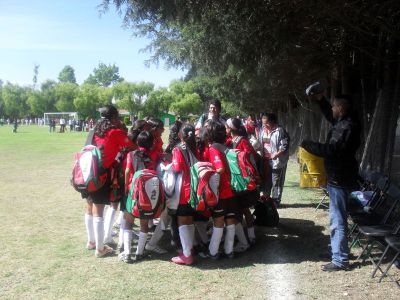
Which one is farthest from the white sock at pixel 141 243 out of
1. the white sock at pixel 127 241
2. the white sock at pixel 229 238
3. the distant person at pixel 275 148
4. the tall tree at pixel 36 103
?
the tall tree at pixel 36 103

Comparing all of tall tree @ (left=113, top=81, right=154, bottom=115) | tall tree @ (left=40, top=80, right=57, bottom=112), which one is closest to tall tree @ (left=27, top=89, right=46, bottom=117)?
tall tree @ (left=40, top=80, right=57, bottom=112)

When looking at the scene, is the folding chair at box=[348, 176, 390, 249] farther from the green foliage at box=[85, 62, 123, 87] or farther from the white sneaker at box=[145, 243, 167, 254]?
the green foliage at box=[85, 62, 123, 87]

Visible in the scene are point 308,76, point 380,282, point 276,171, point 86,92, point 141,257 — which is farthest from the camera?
Answer: point 86,92

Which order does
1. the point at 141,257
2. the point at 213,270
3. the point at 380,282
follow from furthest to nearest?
1. the point at 141,257
2. the point at 213,270
3. the point at 380,282

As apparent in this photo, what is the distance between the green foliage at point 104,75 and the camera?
14638 cm

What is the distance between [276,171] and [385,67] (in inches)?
132

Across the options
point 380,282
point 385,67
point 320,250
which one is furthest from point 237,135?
point 385,67

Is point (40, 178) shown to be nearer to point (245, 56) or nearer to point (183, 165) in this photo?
point (245, 56)

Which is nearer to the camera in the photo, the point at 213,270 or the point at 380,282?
the point at 380,282

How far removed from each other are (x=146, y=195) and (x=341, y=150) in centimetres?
221

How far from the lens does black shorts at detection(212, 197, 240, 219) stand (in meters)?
5.53

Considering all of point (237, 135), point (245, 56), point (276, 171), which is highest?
point (245, 56)

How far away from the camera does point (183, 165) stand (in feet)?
17.7

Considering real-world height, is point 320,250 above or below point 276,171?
below
